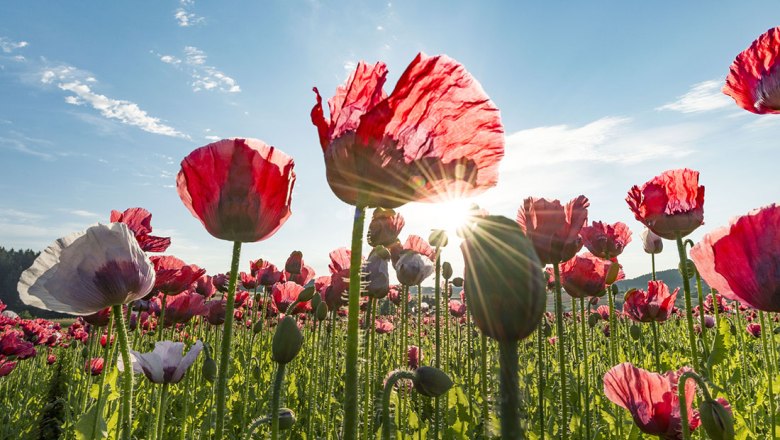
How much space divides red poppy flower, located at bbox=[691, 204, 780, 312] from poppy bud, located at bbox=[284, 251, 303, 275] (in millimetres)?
3767

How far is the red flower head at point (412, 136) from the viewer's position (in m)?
0.98

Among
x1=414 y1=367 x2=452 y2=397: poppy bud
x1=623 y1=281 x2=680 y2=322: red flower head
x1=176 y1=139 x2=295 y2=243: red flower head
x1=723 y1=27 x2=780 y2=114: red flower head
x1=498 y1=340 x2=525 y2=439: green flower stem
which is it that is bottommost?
x1=414 y1=367 x2=452 y2=397: poppy bud

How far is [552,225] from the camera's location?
72.2 inches

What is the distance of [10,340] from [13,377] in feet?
12.9

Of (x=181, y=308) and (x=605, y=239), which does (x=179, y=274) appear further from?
(x=605, y=239)

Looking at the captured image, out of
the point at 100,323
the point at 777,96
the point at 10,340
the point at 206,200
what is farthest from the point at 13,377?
the point at 777,96

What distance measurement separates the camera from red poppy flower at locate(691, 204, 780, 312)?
1353 mm

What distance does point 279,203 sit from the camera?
4.60 feet

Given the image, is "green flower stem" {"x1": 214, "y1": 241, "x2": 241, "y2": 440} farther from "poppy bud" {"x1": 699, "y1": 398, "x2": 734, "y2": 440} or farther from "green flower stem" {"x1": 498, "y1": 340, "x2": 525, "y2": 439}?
"poppy bud" {"x1": 699, "y1": 398, "x2": 734, "y2": 440}

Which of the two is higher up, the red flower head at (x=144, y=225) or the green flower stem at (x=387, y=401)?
the red flower head at (x=144, y=225)

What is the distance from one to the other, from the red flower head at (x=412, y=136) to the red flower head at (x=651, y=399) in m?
1.55

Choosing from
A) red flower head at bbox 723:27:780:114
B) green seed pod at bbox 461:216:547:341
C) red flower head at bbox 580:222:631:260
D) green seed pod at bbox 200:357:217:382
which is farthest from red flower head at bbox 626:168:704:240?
green seed pod at bbox 200:357:217:382

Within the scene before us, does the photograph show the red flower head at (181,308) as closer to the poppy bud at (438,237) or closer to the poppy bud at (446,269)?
the poppy bud at (446,269)

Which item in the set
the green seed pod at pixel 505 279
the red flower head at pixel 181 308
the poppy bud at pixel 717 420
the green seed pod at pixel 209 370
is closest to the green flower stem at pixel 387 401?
the green seed pod at pixel 505 279
